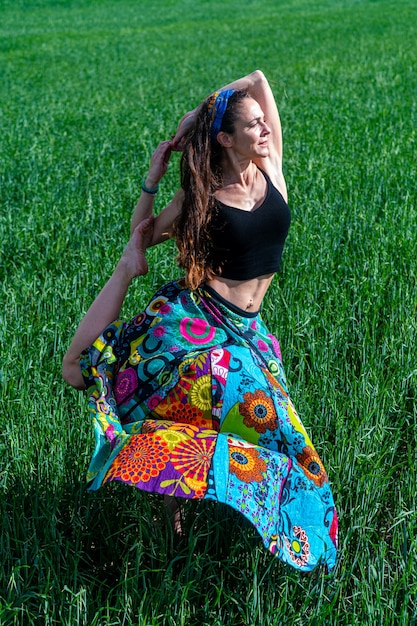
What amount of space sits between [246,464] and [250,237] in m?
0.74

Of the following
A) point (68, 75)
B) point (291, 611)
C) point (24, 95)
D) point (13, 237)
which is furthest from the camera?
point (68, 75)

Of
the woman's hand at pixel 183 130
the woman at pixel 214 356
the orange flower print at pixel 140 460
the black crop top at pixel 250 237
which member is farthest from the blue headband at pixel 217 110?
the orange flower print at pixel 140 460

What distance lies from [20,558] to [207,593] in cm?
62

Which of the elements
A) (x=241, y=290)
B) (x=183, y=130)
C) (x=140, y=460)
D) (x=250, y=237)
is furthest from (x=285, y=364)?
(x=140, y=460)

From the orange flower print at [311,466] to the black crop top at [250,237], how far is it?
0.61 meters

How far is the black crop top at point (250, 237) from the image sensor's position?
2.65 metres

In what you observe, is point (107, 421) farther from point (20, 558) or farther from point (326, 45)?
point (326, 45)

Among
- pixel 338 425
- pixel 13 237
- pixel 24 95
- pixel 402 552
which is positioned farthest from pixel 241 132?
pixel 24 95

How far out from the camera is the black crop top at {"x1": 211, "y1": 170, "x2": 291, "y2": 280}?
2.65m

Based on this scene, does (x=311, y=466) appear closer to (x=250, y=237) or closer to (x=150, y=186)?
(x=250, y=237)

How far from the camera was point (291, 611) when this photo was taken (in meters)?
2.43

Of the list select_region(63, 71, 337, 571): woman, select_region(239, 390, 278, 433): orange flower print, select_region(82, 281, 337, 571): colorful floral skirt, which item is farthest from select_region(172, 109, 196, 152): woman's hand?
select_region(239, 390, 278, 433): orange flower print

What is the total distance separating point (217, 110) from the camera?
8.66ft

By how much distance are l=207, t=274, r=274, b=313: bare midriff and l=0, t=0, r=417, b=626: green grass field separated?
67cm
